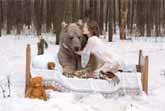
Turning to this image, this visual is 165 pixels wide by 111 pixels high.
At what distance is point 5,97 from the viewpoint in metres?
5.82

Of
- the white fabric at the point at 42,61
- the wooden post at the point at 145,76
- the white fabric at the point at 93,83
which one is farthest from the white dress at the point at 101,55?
the white fabric at the point at 42,61

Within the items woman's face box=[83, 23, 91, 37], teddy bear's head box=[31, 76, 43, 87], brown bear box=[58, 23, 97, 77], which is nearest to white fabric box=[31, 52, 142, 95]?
teddy bear's head box=[31, 76, 43, 87]

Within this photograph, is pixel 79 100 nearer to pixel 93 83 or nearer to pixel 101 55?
pixel 93 83

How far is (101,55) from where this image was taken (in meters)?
6.50

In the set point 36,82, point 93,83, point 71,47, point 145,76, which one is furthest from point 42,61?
point 145,76

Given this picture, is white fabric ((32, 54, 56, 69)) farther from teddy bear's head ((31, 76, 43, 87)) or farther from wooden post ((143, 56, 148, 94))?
wooden post ((143, 56, 148, 94))

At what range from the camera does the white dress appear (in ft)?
21.0

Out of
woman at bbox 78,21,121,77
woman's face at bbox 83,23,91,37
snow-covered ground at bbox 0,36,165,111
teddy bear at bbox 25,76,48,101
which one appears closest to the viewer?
snow-covered ground at bbox 0,36,165,111

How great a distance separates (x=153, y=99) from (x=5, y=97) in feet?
6.38

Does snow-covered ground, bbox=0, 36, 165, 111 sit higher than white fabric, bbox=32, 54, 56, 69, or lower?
lower

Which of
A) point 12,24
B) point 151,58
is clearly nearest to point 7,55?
point 151,58

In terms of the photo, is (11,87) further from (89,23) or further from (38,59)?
(89,23)

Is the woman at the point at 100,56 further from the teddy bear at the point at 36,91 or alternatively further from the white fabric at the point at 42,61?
the teddy bear at the point at 36,91

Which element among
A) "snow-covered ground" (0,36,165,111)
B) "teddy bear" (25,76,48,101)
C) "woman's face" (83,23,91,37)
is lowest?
"snow-covered ground" (0,36,165,111)
